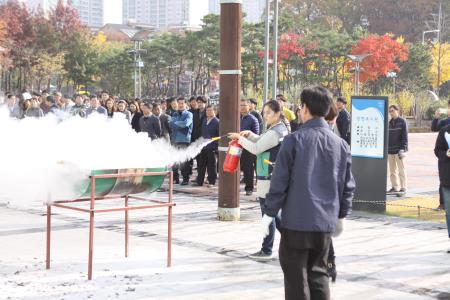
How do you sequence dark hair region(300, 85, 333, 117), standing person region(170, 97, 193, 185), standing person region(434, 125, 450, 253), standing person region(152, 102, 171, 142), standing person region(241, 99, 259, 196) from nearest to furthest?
1. dark hair region(300, 85, 333, 117)
2. standing person region(434, 125, 450, 253)
3. standing person region(241, 99, 259, 196)
4. standing person region(170, 97, 193, 185)
5. standing person region(152, 102, 171, 142)

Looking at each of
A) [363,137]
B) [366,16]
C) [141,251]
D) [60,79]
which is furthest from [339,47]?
[141,251]

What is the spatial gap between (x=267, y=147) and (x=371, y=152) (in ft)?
14.0

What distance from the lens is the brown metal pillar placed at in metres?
9.96

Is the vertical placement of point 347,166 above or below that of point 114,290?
above

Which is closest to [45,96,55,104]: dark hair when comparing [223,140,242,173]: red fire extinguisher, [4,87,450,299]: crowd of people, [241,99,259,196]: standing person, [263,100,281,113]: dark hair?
[4,87,450,299]: crowd of people

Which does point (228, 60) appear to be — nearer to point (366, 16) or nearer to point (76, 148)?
point (76, 148)

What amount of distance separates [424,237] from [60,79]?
146 ft

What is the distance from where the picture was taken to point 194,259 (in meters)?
7.75

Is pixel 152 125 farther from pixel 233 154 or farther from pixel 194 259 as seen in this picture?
pixel 194 259

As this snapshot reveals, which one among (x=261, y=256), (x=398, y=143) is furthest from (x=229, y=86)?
(x=398, y=143)

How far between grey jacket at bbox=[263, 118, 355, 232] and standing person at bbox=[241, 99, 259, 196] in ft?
27.6

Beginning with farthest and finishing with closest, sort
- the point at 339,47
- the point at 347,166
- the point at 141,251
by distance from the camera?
the point at 339,47 → the point at 141,251 → the point at 347,166

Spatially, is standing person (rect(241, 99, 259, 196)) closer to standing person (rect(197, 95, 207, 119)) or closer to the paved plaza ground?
standing person (rect(197, 95, 207, 119))

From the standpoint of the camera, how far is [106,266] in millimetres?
7402
